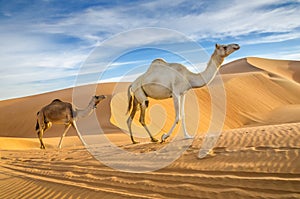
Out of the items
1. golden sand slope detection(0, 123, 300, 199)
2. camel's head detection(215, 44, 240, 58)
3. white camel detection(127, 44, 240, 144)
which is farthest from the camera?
white camel detection(127, 44, 240, 144)

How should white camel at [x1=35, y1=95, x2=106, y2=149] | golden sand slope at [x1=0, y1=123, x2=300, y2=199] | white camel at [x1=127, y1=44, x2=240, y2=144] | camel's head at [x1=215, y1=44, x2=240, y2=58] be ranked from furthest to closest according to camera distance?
1. white camel at [x1=35, y1=95, x2=106, y2=149]
2. white camel at [x1=127, y1=44, x2=240, y2=144]
3. camel's head at [x1=215, y1=44, x2=240, y2=58]
4. golden sand slope at [x1=0, y1=123, x2=300, y2=199]

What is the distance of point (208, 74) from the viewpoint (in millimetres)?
9312

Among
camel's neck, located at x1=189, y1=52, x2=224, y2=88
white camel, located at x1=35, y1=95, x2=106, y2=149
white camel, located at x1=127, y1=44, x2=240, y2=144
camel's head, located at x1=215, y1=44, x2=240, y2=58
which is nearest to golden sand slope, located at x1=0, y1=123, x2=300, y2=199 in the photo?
white camel, located at x1=127, y1=44, x2=240, y2=144

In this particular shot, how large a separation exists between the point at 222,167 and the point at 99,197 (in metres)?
2.14

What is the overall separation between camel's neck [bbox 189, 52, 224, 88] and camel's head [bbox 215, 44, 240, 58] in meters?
0.15

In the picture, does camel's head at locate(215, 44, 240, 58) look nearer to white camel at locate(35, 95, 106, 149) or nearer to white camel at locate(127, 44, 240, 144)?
white camel at locate(127, 44, 240, 144)

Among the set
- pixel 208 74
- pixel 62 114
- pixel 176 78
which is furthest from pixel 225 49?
pixel 62 114

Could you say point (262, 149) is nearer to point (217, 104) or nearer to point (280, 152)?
point (280, 152)

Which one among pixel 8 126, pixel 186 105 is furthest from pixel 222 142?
pixel 8 126

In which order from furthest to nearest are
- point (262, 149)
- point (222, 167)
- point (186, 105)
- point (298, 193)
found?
point (186, 105) → point (262, 149) → point (222, 167) → point (298, 193)

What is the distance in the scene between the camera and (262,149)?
6.08 metres

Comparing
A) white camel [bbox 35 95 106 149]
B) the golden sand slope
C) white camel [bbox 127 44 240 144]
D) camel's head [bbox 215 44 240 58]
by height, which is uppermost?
camel's head [bbox 215 44 240 58]

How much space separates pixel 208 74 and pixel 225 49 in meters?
0.87

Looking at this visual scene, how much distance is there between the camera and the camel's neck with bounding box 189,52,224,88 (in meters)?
9.19
